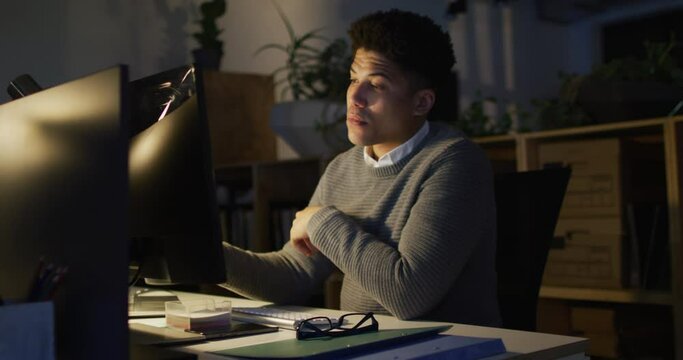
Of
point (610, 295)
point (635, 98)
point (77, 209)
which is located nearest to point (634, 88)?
point (635, 98)

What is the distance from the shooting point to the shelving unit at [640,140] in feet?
7.82

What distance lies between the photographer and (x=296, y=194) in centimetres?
354

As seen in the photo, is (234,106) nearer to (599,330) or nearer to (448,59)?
(599,330)

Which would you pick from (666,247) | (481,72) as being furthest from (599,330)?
(481,72)

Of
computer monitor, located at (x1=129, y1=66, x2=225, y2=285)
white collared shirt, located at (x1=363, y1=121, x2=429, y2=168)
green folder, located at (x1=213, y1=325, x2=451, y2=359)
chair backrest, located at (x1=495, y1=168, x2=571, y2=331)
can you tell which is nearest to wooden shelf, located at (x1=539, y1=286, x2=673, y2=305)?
chair backrest, located at (x1=495, y1=168, x2=571, y2=331)

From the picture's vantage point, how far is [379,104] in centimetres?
163

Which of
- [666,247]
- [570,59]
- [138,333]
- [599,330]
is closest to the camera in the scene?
[138,333]

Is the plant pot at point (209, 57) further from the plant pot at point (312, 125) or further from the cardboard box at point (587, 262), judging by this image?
the cardboard box at point (587, 262)

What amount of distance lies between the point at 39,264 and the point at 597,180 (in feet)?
6.86

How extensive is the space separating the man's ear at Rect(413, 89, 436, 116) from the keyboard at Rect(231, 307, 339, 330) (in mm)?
520

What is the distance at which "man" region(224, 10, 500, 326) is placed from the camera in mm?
1360

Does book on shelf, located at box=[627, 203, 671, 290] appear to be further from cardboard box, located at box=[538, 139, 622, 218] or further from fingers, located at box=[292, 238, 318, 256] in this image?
fingers, located at box=[292, 238, 318, 256]

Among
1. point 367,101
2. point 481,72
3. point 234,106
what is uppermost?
point 481,72

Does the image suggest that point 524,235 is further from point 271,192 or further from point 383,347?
point 271,192
